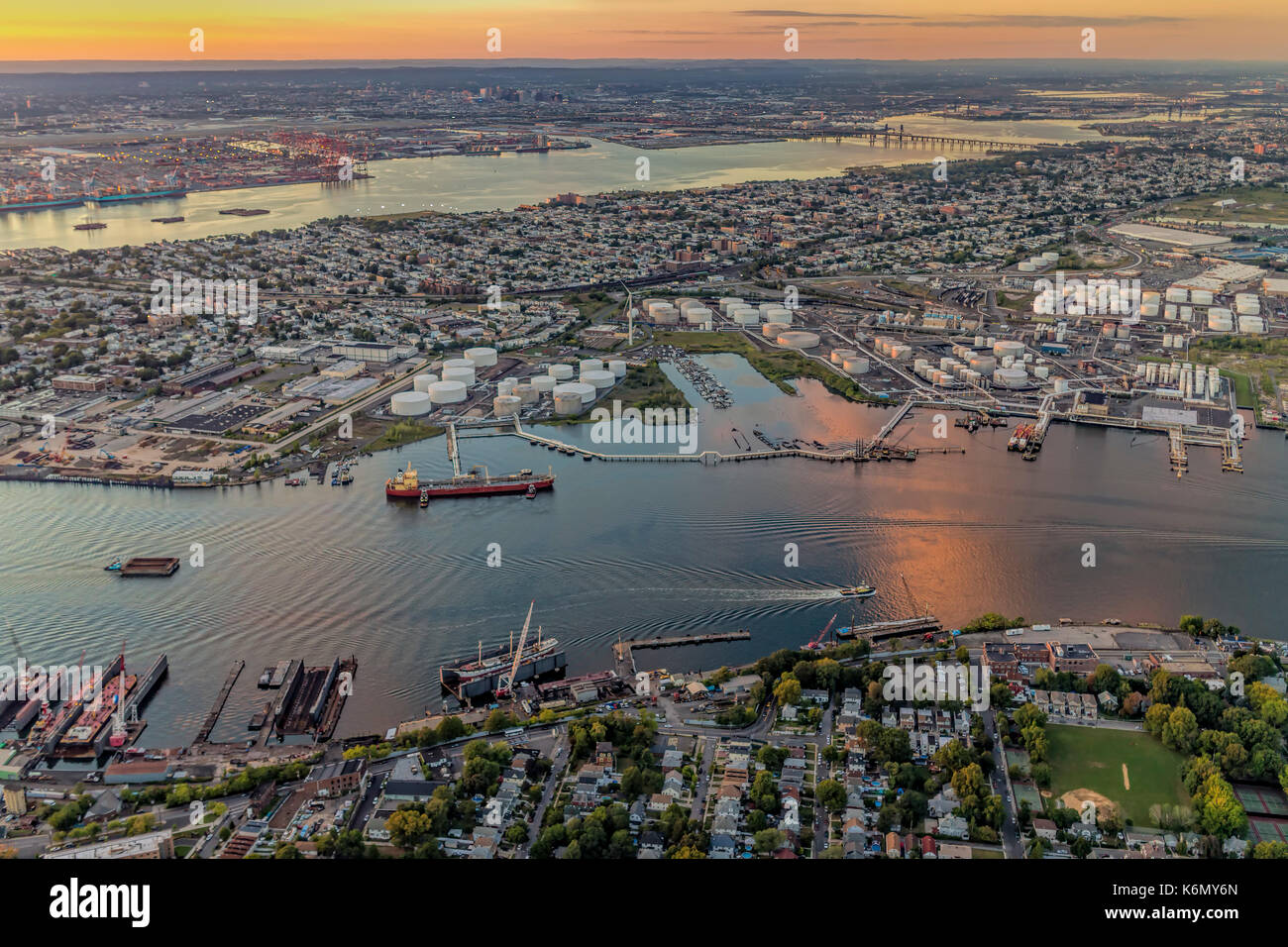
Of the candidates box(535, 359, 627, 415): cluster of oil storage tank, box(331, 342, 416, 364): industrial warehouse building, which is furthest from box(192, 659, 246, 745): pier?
box(331, 342, 416, 364): industrial warehouse building

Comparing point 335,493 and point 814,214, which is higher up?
point 814,214

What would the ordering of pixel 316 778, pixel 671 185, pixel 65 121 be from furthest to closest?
pixel 65 121
pixel 671 185
pixel 316 778

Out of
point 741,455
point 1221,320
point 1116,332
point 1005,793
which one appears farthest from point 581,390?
point 1221,320

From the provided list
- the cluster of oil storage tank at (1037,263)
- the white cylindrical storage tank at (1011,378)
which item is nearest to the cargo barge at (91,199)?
the cluster of oil storage tank at (1037,263)
